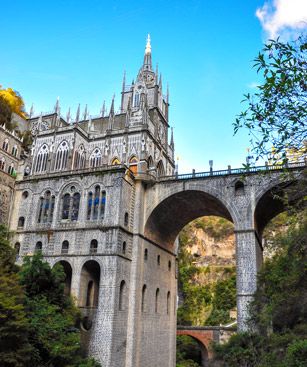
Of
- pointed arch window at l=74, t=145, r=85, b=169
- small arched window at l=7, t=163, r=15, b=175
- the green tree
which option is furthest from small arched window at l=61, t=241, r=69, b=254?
pointed arch window at l=74, t=145, r=85, b=169

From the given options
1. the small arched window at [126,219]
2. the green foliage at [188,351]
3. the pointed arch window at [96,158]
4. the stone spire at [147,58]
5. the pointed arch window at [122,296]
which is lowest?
the green foliage at [188,351]

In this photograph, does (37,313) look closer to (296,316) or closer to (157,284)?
(157,284)

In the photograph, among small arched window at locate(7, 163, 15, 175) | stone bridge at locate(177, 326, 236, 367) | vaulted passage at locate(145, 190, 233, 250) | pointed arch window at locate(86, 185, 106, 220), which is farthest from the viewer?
stone bridge at locate(177, 326, 236, 367)

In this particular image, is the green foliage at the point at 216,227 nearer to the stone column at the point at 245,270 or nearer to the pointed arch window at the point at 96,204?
the stone column at the point at 245,270

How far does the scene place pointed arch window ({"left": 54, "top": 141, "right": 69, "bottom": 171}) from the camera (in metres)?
44.2

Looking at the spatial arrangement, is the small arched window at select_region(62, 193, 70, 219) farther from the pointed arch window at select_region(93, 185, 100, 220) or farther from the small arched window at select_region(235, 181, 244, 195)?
the small arched window at select_region(235, 181, 244, 195)

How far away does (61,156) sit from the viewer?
146ft

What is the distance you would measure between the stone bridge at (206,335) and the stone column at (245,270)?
16.1 meters

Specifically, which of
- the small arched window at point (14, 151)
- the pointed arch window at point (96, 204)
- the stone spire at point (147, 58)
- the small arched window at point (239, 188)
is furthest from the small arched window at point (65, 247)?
the stone spire at point (147, 58)

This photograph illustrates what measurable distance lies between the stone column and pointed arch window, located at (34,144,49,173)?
26685 millimetres

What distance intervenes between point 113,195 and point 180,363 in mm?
23191

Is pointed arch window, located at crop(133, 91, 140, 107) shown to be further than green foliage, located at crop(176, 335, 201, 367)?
Yes

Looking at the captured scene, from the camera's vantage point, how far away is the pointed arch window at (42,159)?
149 ft

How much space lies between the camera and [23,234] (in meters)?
32.1
